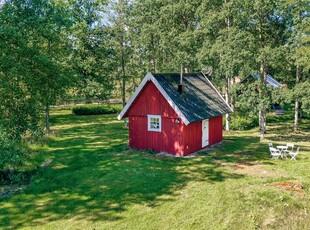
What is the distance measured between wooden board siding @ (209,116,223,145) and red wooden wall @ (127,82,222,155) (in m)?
1.78

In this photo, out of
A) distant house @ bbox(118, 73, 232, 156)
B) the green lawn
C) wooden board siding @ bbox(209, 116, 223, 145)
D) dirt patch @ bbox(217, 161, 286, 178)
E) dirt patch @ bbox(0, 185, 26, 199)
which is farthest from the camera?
wooden board siding @ bbox(209, 116, 223, 145)

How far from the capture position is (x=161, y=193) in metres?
12.0

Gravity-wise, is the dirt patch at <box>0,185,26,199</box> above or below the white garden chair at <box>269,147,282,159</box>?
below

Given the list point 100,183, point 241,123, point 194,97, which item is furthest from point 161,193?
point 241,123

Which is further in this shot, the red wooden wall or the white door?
the white door

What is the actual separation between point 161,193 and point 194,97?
30.4 feet

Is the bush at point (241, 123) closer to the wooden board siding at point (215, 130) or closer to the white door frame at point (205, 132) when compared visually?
the wooden board siding at point (215, 130)

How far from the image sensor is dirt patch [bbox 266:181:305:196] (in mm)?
11883

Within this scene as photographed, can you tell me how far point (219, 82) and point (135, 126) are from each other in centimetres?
1476

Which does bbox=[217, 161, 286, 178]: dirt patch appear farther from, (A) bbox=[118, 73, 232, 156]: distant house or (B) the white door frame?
(B) the white door frame

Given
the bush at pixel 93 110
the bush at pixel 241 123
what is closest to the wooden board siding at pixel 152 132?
the bush at pixel 241 123

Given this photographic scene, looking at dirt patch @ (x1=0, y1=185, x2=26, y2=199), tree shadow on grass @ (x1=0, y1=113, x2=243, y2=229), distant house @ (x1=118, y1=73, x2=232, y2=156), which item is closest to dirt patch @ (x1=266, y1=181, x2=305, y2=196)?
tree shadow on grass @ (x1=0, y1=113, x2=243, y2=229)

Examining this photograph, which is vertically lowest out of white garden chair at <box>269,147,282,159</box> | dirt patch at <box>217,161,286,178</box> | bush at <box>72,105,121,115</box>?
dirt patch at <box>217,161,286,178</box>

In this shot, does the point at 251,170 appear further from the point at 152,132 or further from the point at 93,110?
the point at 93,110
